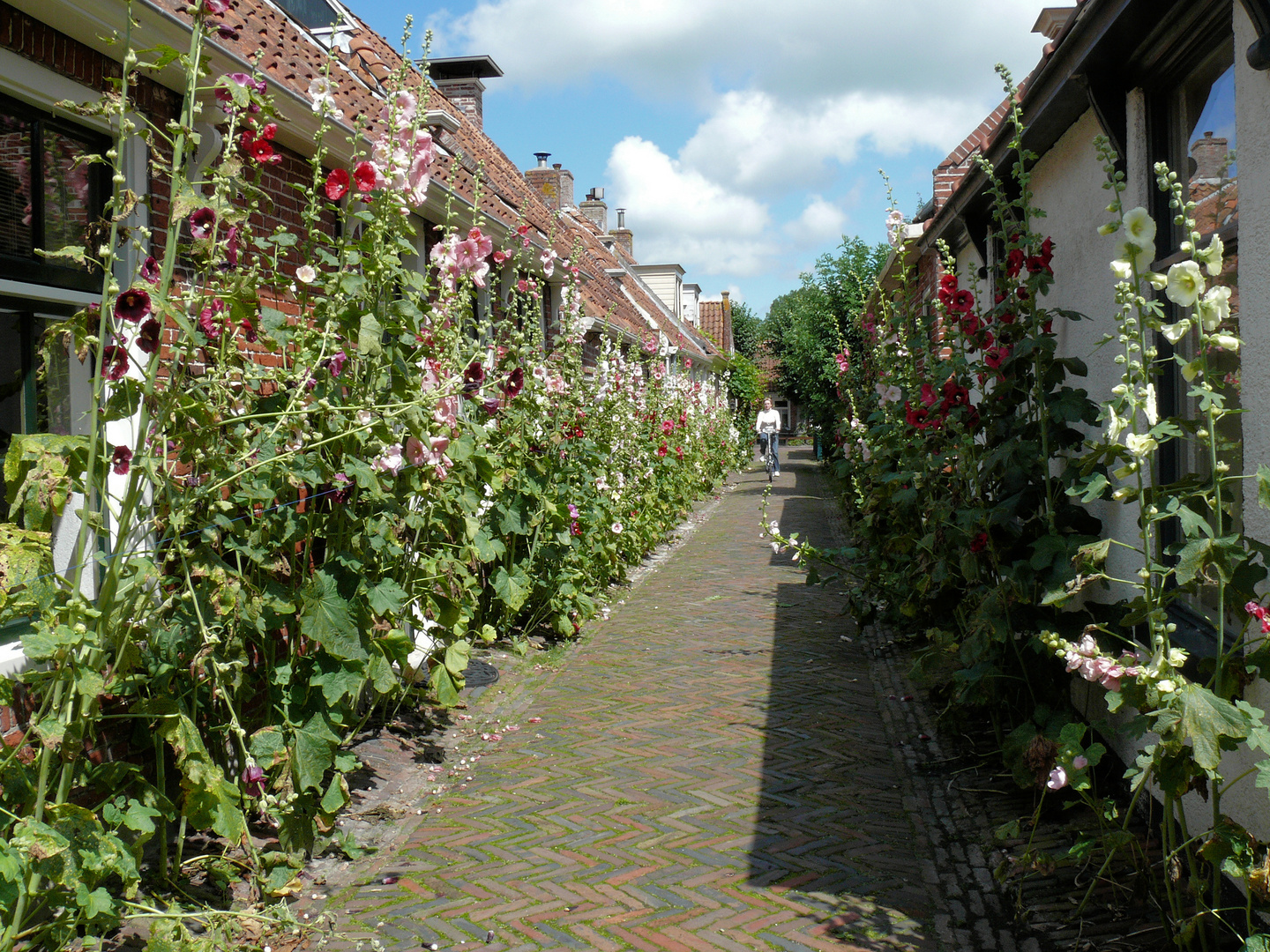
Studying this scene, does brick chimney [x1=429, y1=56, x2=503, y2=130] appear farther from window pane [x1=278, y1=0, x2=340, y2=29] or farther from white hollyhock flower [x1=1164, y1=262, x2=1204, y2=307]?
white hollyhock flower [x1=1164, y1=262, x2=1204, y2=307]

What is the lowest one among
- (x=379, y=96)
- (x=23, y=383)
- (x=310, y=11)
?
(x=23, y=383)

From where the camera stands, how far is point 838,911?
3615mm

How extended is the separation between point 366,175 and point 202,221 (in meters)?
0.85

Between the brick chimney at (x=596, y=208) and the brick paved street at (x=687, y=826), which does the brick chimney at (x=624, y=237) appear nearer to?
the brick chimney at (x=596, y=208)

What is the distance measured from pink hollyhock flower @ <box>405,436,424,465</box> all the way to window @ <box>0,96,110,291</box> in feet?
4.67

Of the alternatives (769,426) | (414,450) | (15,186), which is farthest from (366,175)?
(769,426)

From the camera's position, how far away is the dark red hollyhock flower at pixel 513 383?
→ 5707 mm

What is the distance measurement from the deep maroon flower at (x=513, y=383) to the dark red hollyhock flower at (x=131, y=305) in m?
2.92

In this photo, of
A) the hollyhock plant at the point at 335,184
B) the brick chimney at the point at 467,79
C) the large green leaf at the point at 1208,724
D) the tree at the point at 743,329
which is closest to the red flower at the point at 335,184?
the hollyhock plant at the point at 335,184

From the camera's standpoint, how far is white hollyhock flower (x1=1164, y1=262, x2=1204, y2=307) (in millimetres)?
2684

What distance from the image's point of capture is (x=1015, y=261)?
4.60m

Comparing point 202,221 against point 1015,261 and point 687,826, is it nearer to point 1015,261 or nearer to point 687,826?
point 687,826

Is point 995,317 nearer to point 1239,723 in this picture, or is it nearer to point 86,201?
point 1239,723

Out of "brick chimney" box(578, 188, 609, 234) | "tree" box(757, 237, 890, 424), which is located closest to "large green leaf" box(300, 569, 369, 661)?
"tree" box(757, 237, 890, 424)
